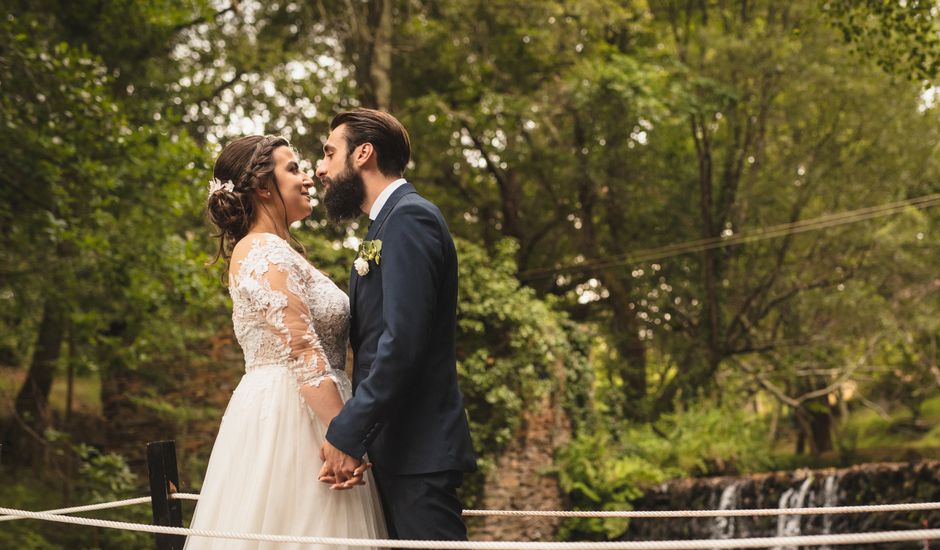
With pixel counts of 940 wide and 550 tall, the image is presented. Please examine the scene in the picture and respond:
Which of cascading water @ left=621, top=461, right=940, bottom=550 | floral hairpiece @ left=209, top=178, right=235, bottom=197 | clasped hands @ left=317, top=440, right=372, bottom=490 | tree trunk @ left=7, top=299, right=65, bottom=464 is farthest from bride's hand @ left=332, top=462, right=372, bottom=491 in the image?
cascading water @ left=621, top=461, right=940, bottom=550

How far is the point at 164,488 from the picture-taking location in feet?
9.95

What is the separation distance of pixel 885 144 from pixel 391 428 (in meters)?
14.5

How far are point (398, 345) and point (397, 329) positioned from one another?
0.04 meters

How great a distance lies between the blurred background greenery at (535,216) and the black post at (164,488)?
4.46 meters

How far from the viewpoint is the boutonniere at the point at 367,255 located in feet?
8.53

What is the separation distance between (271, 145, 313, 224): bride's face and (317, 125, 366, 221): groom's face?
254 millimetres

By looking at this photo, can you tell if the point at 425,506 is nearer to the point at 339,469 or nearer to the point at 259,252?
the point at 339,469

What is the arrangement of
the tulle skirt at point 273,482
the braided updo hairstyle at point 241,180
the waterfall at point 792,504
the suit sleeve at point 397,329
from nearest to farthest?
the suit sleeve at point 397,329 < the tulle skirt at point 273,482 < the braided updo hairstyle at point 241,180 < the waterfall at point 792,504

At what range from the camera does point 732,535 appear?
11.6 metres

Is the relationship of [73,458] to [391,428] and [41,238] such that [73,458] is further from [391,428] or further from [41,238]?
[391,428]

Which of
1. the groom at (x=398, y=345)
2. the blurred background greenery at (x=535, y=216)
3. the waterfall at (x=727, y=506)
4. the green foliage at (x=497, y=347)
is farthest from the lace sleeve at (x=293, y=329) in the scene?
the waterfall at (x=727, y=506)

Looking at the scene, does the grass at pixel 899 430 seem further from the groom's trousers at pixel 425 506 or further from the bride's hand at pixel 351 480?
the bride's hand at pixel 351 480

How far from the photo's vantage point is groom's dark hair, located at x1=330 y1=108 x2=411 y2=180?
106 inches

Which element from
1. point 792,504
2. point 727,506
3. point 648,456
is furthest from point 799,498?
point 648,456
